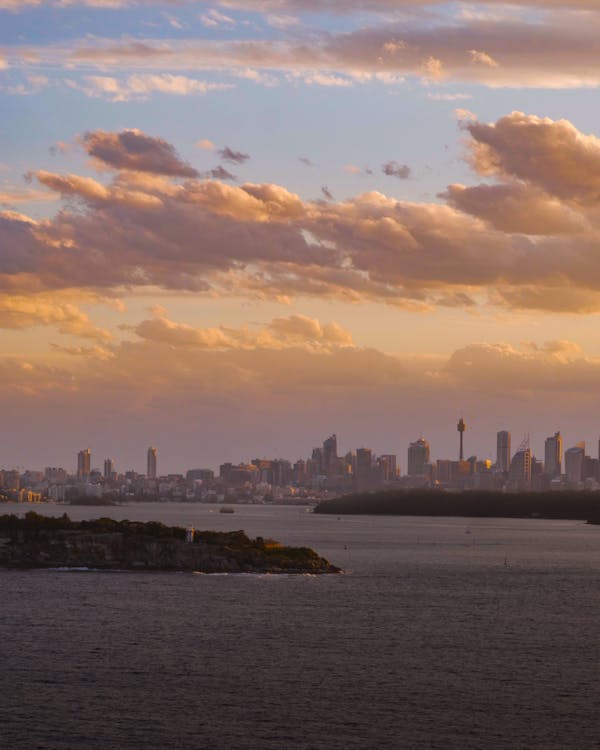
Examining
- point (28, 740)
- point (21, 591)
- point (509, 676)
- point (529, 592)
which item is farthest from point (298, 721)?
point (529, 592)

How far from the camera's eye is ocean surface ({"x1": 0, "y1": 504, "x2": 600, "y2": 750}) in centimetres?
5553

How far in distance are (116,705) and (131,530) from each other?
297 feet

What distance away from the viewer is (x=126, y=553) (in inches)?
5669

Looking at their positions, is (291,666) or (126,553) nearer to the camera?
(291,666)

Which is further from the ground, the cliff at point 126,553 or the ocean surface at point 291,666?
the cliff at point 126,553

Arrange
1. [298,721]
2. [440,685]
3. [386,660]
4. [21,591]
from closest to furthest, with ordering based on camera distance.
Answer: [298,721] < [440,685] < [386,660] < [21,591]

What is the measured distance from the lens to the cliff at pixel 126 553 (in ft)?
467

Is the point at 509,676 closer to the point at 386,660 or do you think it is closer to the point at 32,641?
the point at 386,660

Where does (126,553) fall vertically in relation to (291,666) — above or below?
above

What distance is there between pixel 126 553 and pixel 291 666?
7341 centimetres

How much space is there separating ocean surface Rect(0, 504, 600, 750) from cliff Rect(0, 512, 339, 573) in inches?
554

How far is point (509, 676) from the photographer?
233 ft

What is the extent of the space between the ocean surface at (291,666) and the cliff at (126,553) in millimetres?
14060

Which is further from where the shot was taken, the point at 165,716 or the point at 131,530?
the point at 131,530
